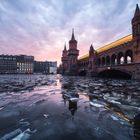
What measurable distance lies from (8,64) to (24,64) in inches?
653

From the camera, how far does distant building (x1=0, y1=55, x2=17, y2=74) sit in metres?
149

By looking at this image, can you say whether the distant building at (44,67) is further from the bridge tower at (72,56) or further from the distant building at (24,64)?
the bridge tower at (72,56)

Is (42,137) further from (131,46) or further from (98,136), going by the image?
(131,46)

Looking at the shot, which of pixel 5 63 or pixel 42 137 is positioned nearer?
pixel 42 137

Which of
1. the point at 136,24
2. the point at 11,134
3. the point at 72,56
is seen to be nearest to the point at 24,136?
the point at 11,134

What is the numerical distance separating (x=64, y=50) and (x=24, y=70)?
64.6m

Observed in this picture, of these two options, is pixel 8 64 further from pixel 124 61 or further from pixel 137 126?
pixel 137 126

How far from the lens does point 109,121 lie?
16.0ft

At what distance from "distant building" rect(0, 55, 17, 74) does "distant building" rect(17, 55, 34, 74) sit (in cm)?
471

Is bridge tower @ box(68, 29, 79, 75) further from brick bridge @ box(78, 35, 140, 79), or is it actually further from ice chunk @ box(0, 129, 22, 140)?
ice chunk @ box(0, 129, 22, 140)

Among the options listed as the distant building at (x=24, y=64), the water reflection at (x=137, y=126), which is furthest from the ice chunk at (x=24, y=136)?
the distant building at (x=24, y=64)

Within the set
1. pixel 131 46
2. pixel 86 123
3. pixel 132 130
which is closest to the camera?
pixel 132 130

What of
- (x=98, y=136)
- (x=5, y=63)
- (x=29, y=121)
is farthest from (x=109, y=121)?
(x=5, y=63)

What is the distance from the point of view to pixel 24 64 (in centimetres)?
16012
